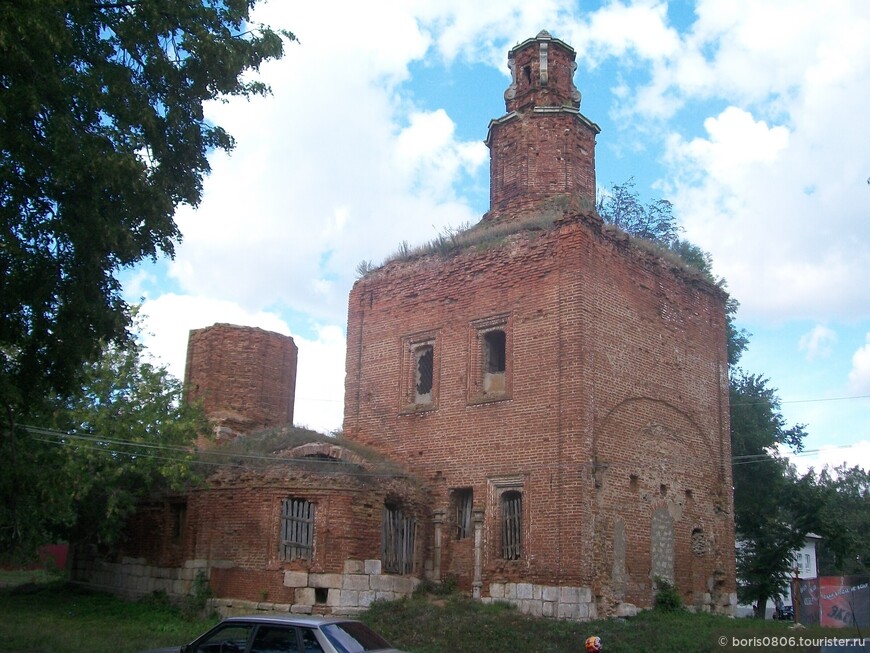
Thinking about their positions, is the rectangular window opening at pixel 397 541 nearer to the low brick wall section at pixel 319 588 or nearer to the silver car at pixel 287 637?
the low brick wall section at pixel 319 588

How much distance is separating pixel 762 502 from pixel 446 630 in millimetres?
15436

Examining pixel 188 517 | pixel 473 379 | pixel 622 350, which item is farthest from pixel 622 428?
pixel 188 517

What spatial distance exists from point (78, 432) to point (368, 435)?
6.32 metres

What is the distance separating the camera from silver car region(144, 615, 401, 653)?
8641 mm

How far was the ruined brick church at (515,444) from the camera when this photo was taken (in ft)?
55.0

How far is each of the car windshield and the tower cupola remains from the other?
1366 centimetres

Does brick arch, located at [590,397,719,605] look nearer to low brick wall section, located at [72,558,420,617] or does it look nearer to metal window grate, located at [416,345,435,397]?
low brick wall section, located at [72,558,420,617]

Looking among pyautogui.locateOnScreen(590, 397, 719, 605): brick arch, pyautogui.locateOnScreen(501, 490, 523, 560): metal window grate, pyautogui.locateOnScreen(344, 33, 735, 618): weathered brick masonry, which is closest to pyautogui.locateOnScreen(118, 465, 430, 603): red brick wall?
pyautogui.locateOnScreen(344, 33, 735, 618): weathered brick masonry

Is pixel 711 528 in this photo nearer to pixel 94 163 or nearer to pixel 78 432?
pixel 78 432

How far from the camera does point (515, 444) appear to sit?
57.9 feet

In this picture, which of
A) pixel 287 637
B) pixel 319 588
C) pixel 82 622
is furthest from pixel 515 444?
pixel 287 637

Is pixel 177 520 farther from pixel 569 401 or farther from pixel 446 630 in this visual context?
pixel 569 401

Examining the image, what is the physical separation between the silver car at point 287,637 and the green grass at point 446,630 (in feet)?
16.8

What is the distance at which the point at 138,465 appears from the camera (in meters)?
18.7
